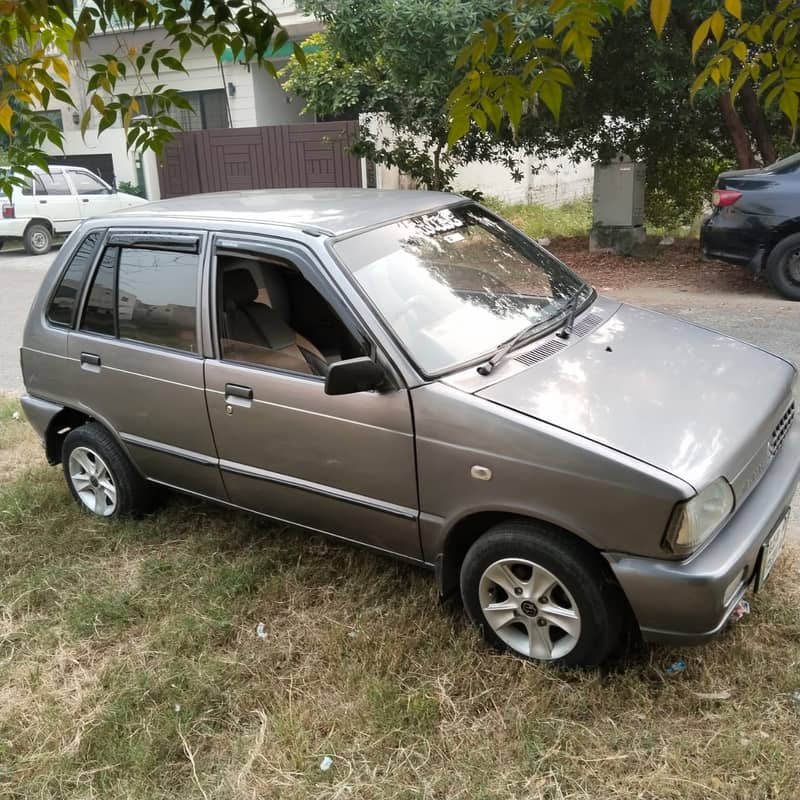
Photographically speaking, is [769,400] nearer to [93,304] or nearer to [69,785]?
[69,785]

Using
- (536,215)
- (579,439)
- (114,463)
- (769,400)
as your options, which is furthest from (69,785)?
(536,215)

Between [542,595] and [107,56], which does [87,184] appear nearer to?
[107,56]

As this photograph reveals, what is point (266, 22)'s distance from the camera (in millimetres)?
2344

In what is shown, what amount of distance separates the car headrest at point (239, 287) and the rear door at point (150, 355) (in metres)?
0.13

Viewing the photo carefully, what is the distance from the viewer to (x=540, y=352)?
10.7 feet

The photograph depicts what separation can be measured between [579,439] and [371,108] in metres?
8.68

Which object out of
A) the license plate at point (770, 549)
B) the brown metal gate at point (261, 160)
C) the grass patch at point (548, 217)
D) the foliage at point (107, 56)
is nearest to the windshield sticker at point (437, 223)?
the foliage at point (107, 56)

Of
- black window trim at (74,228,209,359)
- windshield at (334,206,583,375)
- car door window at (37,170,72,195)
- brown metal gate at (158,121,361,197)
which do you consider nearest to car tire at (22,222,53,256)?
car door window at (37,170,72,195)

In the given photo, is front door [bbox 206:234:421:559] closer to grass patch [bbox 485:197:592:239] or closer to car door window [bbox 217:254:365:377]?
car door window [bbox 217:254:365:377]

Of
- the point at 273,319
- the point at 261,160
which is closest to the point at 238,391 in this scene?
the point at 273,319

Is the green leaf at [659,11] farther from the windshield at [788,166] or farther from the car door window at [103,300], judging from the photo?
the windshield at [788,166]

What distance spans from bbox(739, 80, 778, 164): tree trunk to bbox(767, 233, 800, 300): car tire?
3093 millimetres

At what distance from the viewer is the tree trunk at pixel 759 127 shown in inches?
404

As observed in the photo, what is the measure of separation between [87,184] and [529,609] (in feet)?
49.7
